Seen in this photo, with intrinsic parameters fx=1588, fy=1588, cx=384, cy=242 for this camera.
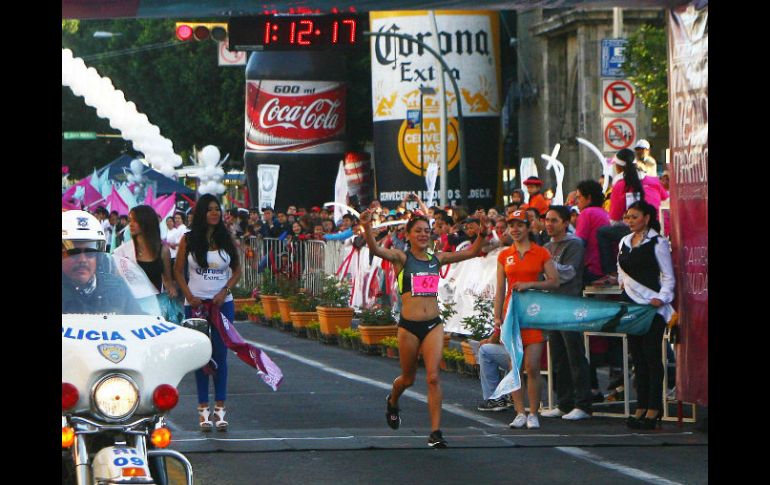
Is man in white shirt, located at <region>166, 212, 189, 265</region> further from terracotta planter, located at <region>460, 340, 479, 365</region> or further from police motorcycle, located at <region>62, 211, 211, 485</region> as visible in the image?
police motorcycle, located at <region>62, 211, 211, 485</region>

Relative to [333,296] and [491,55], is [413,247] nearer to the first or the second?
[333,296]

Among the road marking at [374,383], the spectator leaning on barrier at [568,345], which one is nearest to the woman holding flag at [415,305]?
the road marking at [374,383]

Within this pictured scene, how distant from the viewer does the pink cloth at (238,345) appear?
1245 centimetres

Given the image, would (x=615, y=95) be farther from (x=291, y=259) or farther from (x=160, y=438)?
(x=160, y=438)

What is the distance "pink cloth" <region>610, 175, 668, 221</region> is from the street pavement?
7.15ft

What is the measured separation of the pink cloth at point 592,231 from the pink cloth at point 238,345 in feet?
10.5

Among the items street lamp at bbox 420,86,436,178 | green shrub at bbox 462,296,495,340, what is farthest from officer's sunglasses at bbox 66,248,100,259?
street lamp at bbox 420,86,436,178

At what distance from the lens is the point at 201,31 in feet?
76.0

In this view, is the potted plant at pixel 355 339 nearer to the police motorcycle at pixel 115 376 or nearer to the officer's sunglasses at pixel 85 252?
the officer's sunglasses at pixel 85 252

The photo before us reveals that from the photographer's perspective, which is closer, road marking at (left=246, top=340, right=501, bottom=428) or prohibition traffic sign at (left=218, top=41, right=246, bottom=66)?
road marking at (left=246, top=340, right=501, bottom=428)

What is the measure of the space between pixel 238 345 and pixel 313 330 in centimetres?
1053

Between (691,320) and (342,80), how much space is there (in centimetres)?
3654

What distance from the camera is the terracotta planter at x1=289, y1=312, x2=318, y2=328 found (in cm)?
2323
